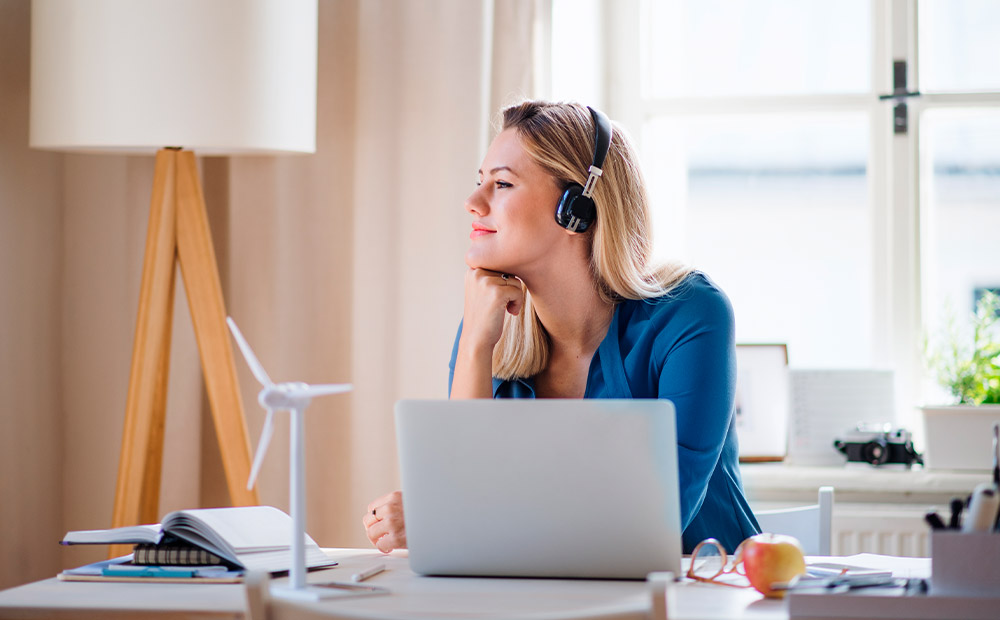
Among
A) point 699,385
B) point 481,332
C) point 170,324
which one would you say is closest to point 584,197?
point 481,332

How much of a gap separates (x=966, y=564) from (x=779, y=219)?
1844 millimetres

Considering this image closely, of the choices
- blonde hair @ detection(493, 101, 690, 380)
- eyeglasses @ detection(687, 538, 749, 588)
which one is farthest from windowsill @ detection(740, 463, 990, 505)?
eyeglasses @ detection(687, 538, 749, 588)

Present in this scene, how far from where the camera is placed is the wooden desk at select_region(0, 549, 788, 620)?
3.31 feet

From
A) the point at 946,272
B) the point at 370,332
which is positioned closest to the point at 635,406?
the point at 370,332

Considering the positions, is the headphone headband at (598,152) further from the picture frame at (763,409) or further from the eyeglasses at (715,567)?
the picture frame at (763,409)

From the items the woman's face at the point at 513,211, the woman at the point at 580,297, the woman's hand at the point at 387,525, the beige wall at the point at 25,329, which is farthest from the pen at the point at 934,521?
the beige wall at the point at 25,329

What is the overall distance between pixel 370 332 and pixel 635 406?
150 cm

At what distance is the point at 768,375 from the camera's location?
2564 mm

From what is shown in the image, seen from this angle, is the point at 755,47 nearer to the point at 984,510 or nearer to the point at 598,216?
the point at 598,216

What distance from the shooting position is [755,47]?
9.08 feet

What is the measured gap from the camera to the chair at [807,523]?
1662 millimetres

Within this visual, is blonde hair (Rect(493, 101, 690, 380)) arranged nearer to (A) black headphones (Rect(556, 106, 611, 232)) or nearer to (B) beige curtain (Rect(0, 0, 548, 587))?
(A) black headphones (Rect(556, 106, 611, 232))

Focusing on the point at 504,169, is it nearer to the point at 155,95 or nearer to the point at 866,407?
the point at 155,95

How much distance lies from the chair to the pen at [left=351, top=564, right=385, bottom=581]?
680 millimetres
